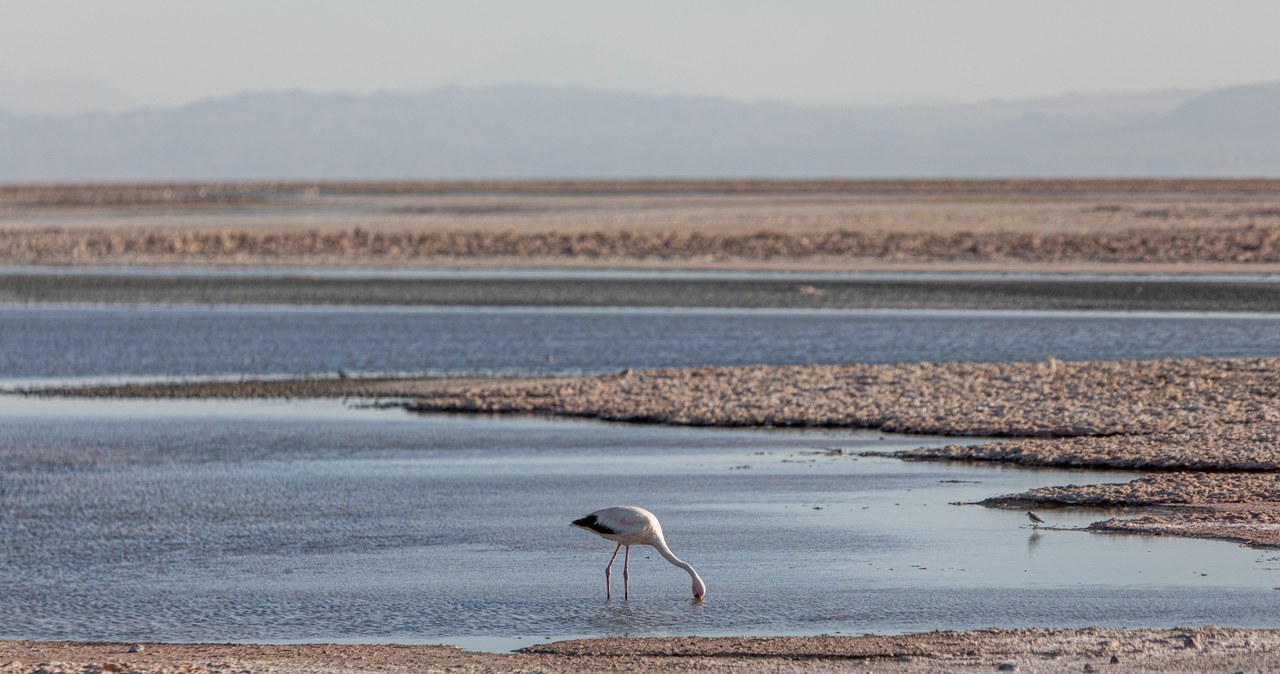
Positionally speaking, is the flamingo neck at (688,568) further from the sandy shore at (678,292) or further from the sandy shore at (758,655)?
the sandy shore at (678,292)

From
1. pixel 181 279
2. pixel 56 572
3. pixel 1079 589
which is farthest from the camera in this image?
pixel 181 279

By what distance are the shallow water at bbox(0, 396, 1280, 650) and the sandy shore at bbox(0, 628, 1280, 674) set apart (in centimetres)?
38

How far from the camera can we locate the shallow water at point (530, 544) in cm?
1073

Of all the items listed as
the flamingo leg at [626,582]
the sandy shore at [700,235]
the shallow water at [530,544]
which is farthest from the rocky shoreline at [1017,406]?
the sandy shore at [700,235]

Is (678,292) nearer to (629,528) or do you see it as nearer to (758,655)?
(629,528)

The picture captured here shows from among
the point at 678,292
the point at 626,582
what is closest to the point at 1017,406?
the point at 626,582

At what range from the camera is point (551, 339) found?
28406mm

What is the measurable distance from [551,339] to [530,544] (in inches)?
604

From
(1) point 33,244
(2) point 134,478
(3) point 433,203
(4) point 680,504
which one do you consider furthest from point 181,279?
(3) point 433,203

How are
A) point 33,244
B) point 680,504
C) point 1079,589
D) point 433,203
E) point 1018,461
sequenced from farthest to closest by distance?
point 433,203 < point 33,244 < point 1018,461 < point 680,504 < point 1079,589

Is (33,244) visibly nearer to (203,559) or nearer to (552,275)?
(552,275)

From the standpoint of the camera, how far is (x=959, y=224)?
5997cm

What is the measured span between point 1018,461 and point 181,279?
3100 cm

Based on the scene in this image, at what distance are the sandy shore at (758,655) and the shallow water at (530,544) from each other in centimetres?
38
